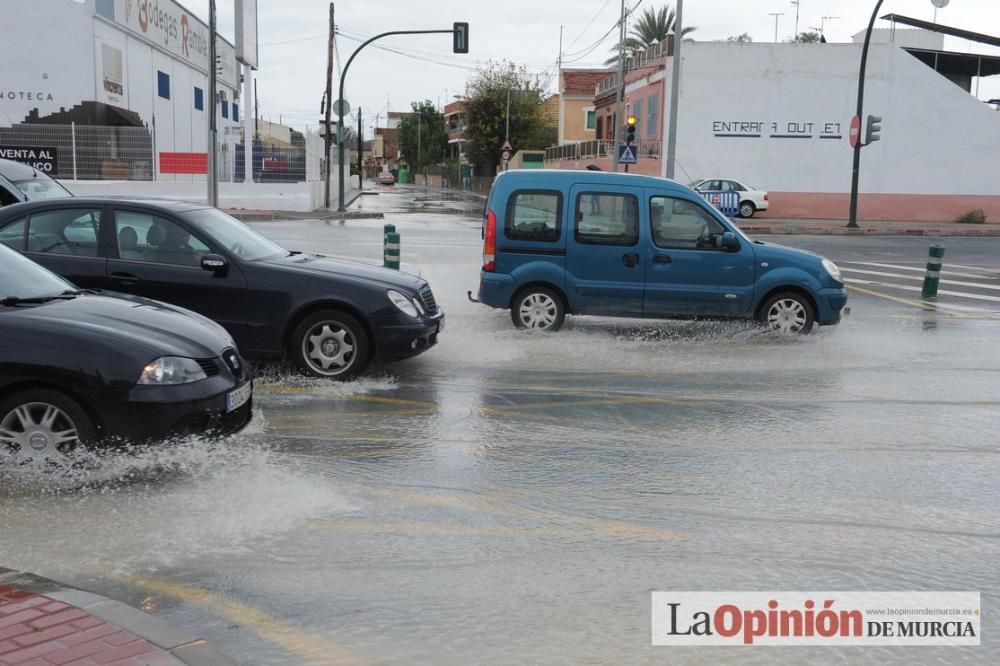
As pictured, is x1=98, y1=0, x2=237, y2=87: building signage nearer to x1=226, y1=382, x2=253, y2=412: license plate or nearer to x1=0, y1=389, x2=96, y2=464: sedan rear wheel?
x1=226, y1=382, x2=253, y2=412: license plate

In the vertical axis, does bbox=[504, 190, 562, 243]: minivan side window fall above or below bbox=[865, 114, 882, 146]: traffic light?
below

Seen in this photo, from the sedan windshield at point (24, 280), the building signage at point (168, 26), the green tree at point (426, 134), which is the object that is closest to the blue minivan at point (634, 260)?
the sedan windshield at point (24, 280)

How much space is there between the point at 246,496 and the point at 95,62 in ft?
114

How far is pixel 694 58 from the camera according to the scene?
133 ft

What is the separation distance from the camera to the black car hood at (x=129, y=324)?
581 cm

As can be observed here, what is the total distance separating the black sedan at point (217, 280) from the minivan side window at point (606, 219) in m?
3.57

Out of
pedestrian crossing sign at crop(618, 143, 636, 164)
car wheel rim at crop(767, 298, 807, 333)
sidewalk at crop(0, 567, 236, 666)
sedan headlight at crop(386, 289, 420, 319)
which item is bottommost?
sidewalk at crop(0, 567, 236, 666)

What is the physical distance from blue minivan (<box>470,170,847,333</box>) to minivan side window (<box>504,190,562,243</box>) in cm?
1

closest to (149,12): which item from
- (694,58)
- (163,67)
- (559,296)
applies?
(163,67)

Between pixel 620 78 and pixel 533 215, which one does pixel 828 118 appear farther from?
pixel 533 215

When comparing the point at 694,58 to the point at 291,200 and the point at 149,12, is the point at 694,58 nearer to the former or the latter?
the point at 291,200

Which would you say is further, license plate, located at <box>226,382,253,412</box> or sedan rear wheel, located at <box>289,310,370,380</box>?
sedan rear wheel, located at <box>289,310,370,380</box>

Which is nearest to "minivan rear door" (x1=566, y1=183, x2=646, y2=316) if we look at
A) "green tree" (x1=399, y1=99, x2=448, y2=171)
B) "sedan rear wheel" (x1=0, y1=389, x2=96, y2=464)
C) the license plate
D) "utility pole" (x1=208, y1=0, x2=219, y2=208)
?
the license plate

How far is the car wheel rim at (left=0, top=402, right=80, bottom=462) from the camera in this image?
5.71 metres
